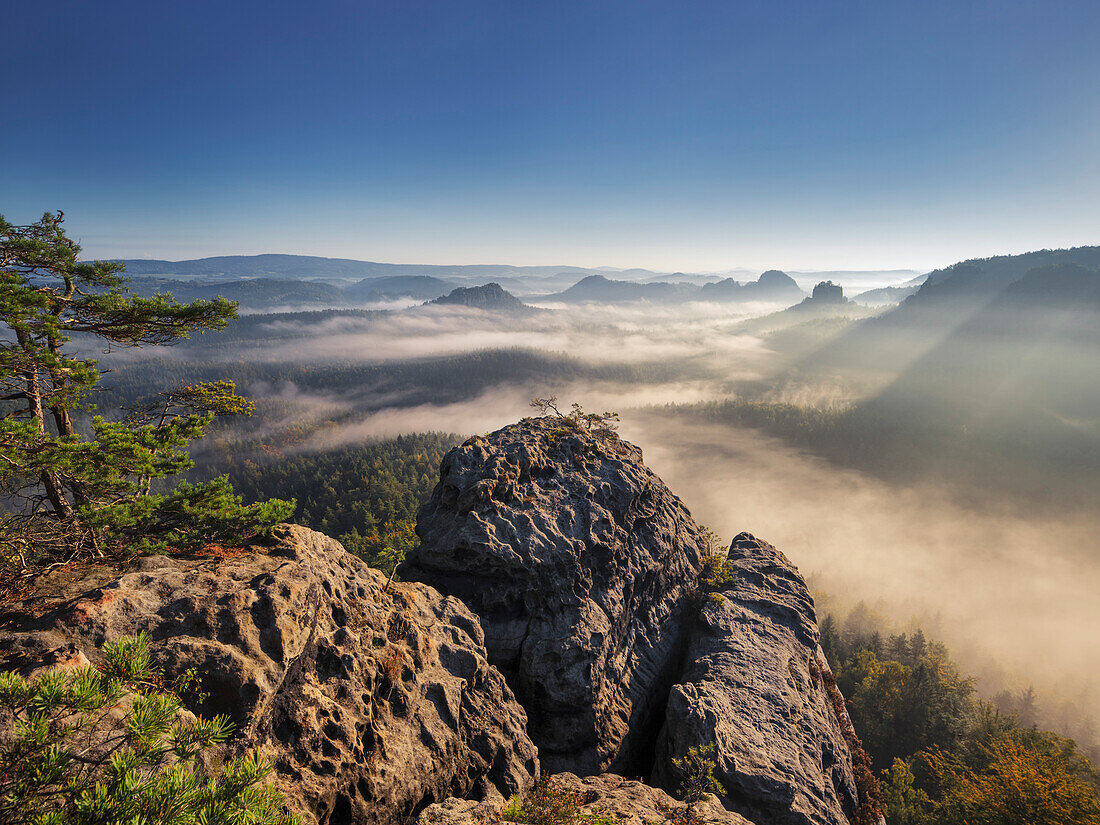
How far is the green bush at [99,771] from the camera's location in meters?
4.66

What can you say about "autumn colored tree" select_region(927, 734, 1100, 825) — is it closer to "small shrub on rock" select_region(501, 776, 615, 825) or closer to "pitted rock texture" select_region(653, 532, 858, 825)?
"pitted rock texture" select_region(653, 532, 858, 825)

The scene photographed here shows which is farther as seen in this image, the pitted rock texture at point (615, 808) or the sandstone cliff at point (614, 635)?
the sandstone cliff at point (614, 635)

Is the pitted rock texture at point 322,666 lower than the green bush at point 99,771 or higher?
lower

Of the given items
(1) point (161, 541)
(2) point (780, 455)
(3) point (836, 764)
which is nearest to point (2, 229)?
(1) point (161, 541)

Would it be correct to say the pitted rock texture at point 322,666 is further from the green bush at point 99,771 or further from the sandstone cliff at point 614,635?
the sandstone cliff at point 614,635

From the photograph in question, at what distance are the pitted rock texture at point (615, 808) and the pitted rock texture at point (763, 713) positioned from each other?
3.01 m

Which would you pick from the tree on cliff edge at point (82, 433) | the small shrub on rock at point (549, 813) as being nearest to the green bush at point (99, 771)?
the tree on cliff edge at point (82, 433)

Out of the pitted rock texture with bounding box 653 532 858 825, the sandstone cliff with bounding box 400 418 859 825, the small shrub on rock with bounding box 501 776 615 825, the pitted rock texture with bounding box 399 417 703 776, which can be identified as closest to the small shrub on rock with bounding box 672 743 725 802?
the pitted rock texture with bounding box 653 532 858 825

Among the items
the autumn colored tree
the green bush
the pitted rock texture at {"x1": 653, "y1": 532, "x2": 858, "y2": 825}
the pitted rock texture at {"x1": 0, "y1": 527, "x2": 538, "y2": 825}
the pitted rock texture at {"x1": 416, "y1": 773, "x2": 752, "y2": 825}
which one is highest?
the green bush

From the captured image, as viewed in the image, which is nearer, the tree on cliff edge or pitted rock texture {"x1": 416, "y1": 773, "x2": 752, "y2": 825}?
the tree on cliff edge

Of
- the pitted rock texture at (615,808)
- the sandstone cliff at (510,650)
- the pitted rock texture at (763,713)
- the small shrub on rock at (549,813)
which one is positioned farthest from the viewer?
the pitted rock texture at (763,713)

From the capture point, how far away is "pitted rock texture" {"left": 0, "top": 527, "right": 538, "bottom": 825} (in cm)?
911

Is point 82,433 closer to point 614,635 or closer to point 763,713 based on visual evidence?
point 614,635

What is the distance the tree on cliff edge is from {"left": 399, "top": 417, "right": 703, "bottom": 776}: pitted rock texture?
947 centimetres
